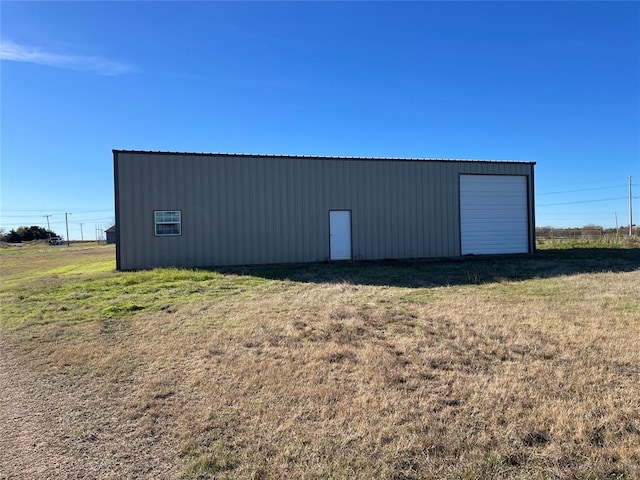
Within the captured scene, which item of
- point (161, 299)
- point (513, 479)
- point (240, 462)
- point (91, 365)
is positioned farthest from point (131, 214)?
point (513, 479)

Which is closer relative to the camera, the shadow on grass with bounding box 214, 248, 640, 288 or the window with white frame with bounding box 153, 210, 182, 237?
the shadow on grass with bounding box 214, 248, 640, 288

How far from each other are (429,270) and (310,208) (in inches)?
221

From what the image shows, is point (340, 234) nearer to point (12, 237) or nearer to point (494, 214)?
point (494, 214)

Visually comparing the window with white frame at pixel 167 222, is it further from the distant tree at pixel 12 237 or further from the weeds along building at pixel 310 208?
the distant tree at pixel 12 237

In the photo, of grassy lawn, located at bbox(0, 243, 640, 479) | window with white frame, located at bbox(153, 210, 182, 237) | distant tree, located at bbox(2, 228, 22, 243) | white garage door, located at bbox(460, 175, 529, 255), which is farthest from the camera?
distant tree, located at bbox(2, 228, 22, 243)

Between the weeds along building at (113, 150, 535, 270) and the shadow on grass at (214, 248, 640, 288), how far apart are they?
4.18 feet

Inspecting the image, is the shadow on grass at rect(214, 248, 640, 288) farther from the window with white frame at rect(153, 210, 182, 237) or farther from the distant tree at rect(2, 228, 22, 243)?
the distant tree at rect(2, 228, 22, 243)

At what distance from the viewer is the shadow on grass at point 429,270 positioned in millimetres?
12000

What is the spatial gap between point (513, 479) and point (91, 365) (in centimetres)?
455

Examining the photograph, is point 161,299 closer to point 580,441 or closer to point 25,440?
point 25,440

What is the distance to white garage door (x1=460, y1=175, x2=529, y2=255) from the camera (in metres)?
19.6

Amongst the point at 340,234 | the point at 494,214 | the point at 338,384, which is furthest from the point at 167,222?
the point at 494,214

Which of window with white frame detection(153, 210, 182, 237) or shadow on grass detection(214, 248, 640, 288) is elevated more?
window with white frame detection(153, 210, 182, 237)

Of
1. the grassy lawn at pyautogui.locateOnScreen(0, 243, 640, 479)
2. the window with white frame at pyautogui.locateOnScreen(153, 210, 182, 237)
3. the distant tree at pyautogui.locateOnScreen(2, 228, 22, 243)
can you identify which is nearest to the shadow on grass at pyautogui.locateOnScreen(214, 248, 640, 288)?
the window with white frame at pyautogui.locateOnScreen(153, 210, 182, 237)
